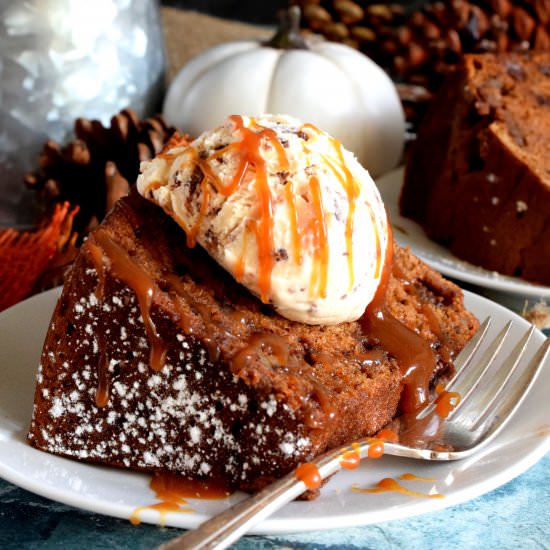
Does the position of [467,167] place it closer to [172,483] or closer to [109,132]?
[109,132]

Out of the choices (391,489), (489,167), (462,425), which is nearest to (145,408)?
(391,489)

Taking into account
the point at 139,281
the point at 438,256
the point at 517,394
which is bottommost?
the point at 438,256

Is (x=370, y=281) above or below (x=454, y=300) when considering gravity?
above

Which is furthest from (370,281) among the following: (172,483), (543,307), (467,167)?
(467,167)

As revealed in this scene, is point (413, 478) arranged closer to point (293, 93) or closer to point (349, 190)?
point (349, 190)

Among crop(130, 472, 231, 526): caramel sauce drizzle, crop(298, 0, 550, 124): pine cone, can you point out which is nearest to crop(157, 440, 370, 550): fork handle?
crop(130, 472, 231, 526): caramel sauce drizzle

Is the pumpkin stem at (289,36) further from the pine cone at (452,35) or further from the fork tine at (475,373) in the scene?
the fork tine at (475,373)
